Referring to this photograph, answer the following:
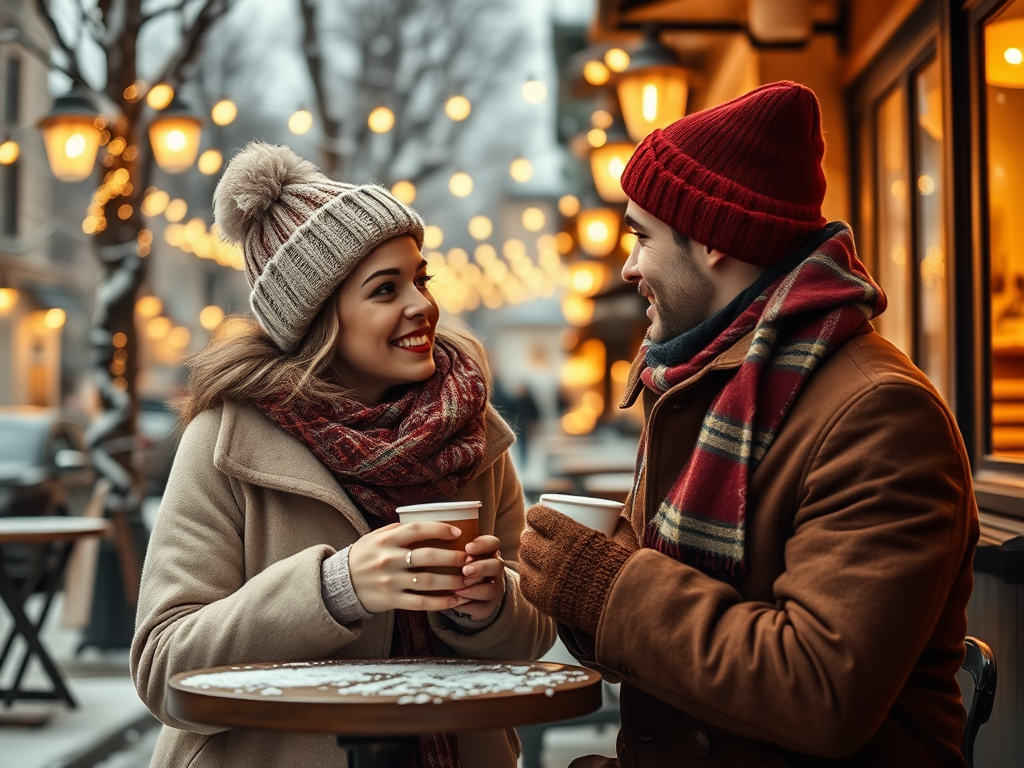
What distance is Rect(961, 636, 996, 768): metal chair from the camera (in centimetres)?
267

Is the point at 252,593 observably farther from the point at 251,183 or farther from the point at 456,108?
the point at 456,108

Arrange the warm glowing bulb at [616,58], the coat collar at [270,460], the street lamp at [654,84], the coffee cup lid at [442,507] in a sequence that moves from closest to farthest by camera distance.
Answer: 1. the coffee cup lid at [442,507]
2. the coat collar at [270,460]
3. the street lamp at [654,84]
4. the warm glowing bulb at [616,58]

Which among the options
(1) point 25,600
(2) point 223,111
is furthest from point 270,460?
(2) point 223,111

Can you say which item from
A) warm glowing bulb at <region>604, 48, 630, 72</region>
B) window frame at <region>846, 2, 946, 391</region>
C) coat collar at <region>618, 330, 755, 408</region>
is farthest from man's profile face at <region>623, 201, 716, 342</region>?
warm glowing bulb at <region>604, 48, 630, 72</region>

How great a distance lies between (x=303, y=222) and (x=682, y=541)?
4.37 ft

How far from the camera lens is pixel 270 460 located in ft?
8.77

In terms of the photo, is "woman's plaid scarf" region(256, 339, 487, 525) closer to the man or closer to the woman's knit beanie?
the woman's knit beanie

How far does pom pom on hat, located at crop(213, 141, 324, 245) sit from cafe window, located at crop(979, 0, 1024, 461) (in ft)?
8.74

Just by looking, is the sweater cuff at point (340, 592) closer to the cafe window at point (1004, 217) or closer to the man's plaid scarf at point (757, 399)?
the man's plaid scarf at point (757, 399)

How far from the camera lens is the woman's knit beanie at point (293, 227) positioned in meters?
2.83

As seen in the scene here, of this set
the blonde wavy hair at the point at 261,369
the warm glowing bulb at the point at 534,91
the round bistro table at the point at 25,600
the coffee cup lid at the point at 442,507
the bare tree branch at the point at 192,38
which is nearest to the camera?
the coffee cup lid at the point at 442,507

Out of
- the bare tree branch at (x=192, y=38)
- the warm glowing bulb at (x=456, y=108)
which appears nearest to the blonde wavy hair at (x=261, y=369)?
the bare tree branch at (x=192, y=38)

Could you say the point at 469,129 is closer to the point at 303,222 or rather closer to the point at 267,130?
the point at 267,130

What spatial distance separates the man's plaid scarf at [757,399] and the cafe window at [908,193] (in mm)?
2624
